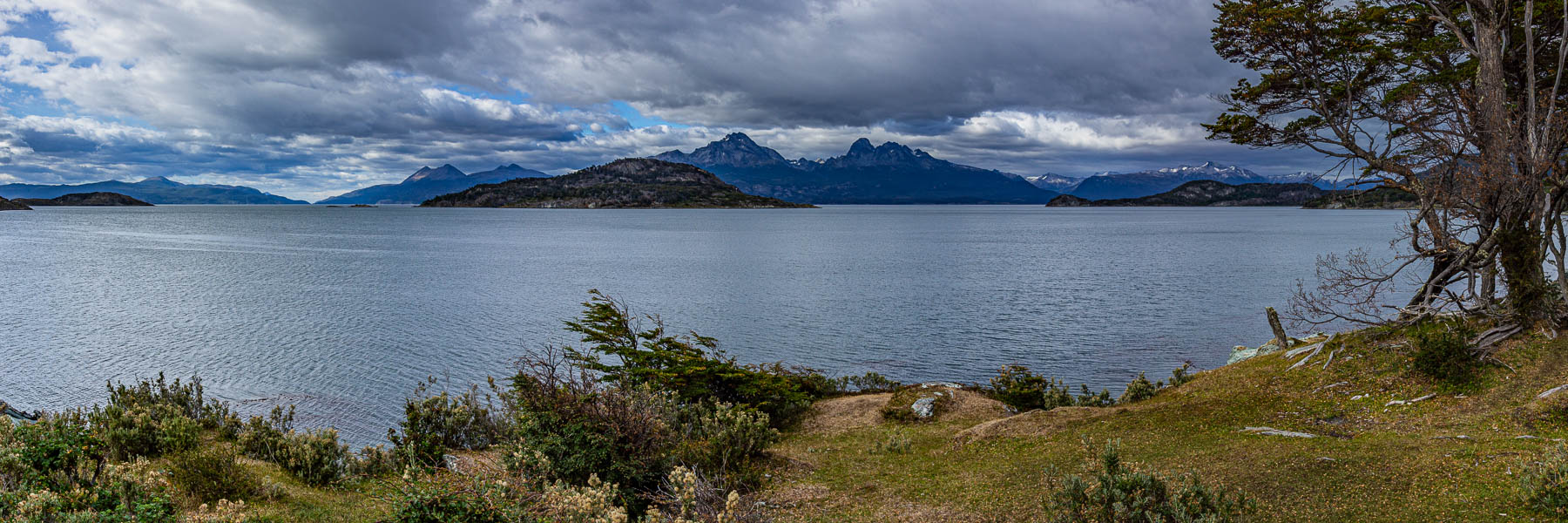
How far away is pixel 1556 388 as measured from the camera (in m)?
13.6

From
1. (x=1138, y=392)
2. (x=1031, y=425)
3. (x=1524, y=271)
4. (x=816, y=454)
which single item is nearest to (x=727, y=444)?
(x=816, y=454)

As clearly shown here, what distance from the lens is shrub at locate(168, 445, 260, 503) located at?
36.4 feet

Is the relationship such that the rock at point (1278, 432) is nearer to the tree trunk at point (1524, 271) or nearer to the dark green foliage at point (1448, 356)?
the dark green foliage at point (1448, 356)

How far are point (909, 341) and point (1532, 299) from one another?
71.6 feet

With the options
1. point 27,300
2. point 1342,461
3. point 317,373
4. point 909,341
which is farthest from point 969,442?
point 27,300

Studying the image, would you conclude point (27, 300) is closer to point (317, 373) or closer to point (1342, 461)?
point (317, 373)

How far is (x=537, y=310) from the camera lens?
42844 millimetres

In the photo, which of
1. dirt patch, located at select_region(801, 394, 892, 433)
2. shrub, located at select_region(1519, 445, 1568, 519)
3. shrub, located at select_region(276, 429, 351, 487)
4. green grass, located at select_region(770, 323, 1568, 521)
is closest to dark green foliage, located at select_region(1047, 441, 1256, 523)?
green grass, located at select_region(770, 323, 1568, 521)

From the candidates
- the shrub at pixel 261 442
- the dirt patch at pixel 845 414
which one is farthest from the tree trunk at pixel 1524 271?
the shrub at pixel 261 442

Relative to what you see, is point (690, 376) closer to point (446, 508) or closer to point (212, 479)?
point (212, 479)

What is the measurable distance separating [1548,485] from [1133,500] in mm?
4884

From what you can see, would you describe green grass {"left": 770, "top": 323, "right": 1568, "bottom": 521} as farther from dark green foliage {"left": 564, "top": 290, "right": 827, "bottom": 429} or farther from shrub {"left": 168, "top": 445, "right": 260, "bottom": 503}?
shrub {"left": 168, "top": 445, "right": 260, "bottom": 503}

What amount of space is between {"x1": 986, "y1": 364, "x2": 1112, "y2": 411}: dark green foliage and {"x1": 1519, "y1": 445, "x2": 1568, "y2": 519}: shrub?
12791 millimetres

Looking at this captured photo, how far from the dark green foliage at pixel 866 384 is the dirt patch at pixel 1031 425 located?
879 cm
